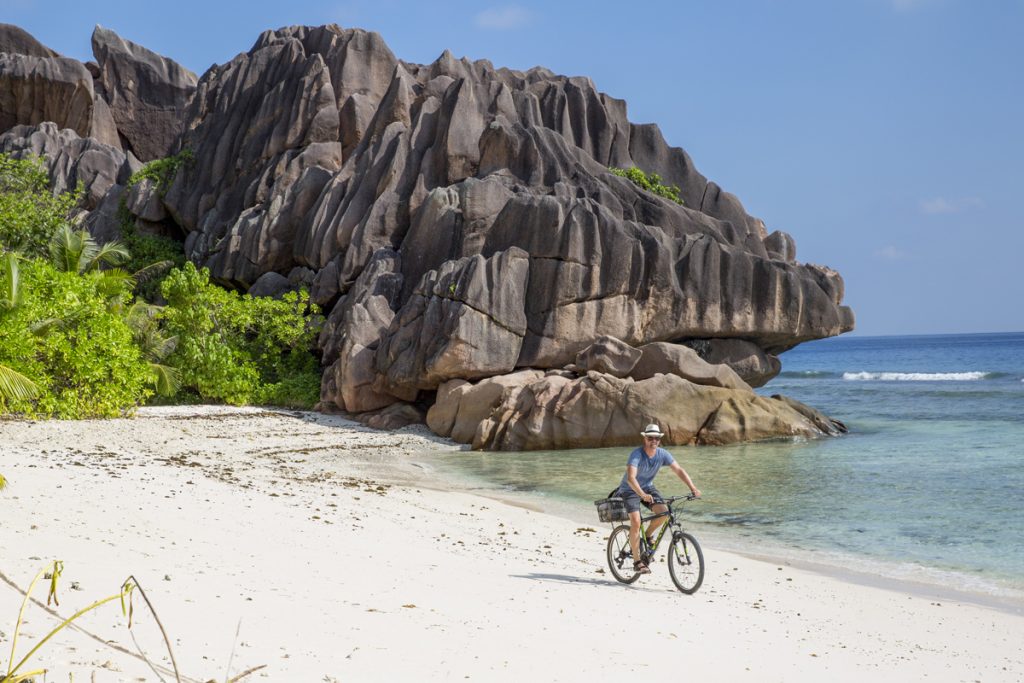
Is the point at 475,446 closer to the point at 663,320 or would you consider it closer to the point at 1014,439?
the point at 663,320

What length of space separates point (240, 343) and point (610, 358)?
15288 mm

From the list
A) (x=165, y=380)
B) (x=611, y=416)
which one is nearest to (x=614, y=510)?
(x=611, y=416)

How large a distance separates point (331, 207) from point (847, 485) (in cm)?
2568

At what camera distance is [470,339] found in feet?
96.8

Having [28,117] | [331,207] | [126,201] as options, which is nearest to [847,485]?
[331,207]

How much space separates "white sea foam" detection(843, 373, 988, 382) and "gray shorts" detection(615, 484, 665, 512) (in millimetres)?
72218

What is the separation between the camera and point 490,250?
1294 inches

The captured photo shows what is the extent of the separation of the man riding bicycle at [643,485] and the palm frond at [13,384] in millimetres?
16986

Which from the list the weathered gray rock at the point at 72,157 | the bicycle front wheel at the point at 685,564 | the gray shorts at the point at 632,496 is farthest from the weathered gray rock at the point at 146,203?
the bicycle front wheel at the point at 685,564

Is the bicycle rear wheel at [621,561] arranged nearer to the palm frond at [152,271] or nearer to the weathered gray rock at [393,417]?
the weathered gray rock at [393,417]

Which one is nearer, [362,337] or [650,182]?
[362,337]

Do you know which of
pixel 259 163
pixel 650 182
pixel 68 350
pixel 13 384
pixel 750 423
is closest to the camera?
pixel 13 384

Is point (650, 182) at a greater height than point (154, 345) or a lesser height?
greater

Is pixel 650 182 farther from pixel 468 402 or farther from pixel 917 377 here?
pixel 917 377
